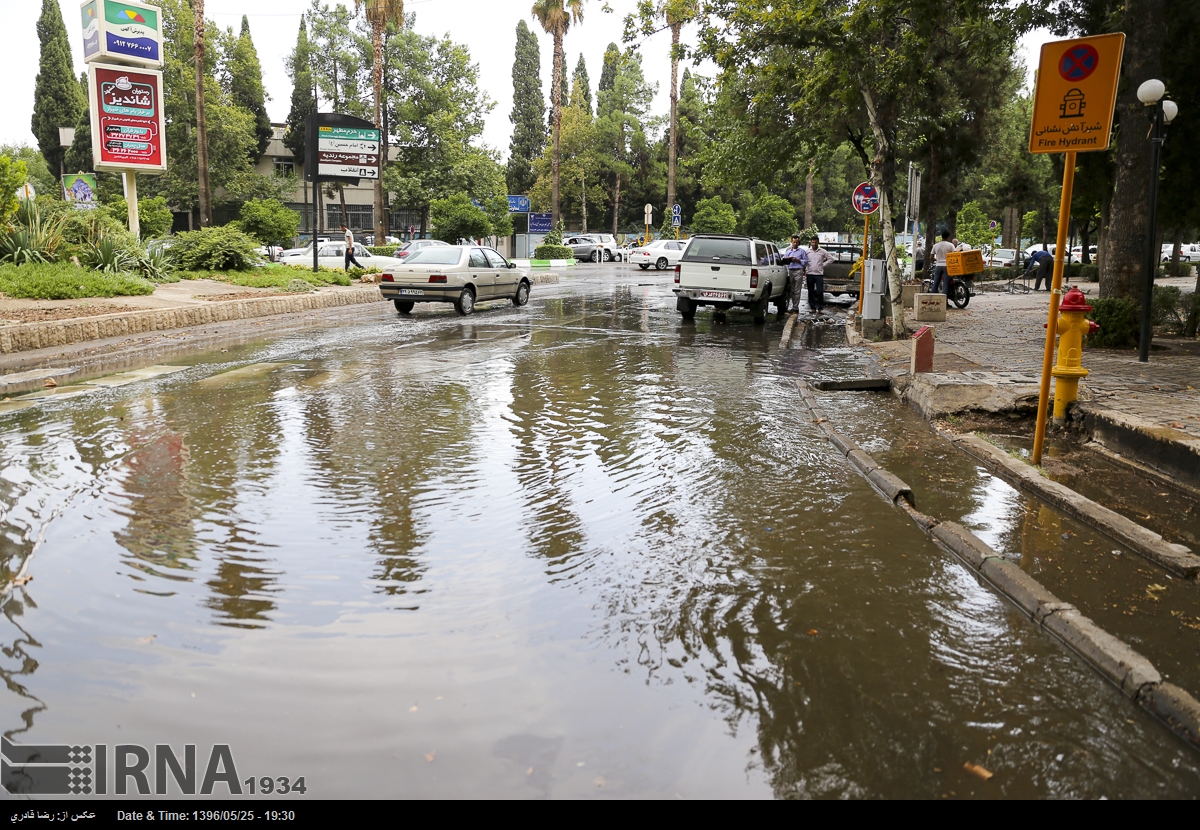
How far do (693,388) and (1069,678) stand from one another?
695 centimetres

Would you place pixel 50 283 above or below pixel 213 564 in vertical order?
above

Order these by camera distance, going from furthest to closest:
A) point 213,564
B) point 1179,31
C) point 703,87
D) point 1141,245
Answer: point 703,87
point 1179,31
point 1141,245
point 213,564

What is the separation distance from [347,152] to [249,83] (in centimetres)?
3733

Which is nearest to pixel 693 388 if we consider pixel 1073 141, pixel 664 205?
pixel 1073 141

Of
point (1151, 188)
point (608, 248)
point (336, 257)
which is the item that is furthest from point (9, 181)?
point (608, 248)

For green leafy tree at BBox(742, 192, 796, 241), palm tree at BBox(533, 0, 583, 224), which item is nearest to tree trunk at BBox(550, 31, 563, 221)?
palm tree at BBox(533, 0, 583, 224)

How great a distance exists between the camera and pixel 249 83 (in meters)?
57.3

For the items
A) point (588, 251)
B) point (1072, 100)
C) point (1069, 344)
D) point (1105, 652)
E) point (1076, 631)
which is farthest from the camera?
point (588, 251)

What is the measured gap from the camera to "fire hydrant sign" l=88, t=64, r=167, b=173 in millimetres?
21922

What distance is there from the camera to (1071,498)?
577 centimetres

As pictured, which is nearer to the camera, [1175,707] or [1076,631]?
[1175,707]

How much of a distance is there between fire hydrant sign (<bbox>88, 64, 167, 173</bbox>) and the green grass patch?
5866 millimetres

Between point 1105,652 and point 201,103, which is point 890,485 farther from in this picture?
point 201,103
